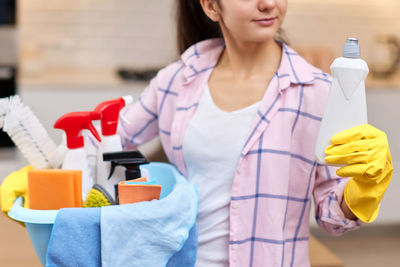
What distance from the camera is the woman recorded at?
92cm

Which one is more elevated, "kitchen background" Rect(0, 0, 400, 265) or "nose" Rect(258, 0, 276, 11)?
"nose" Rect(258, 0, 276, 11)

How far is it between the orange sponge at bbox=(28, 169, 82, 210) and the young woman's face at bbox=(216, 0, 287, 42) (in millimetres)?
376

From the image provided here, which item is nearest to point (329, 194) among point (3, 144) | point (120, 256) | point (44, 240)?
point (120, 256)

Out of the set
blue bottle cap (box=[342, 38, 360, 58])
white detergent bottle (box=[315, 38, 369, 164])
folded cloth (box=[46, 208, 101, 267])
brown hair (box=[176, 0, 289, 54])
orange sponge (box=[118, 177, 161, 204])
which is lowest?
folded cloth (box=[46, 208, 101, 267])

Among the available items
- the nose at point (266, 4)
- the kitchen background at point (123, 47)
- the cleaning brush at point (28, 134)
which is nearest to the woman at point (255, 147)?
the nose at point (266, 4)

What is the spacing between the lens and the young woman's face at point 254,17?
2.87 ft

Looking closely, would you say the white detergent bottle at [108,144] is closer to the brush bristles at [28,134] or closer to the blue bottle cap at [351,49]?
the brush bristles at [28,134]

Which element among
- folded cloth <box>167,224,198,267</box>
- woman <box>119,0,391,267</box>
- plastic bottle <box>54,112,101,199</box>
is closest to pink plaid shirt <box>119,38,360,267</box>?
woman <box>119,0,391,267</box>

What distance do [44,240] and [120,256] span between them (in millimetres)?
119

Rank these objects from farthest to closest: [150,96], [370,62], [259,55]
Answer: [370,62] < [150,96] < [259,55]

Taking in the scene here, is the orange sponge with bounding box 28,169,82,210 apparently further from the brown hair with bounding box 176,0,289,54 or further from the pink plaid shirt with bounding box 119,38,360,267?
the brown hair with bounding box 176,0,289,54

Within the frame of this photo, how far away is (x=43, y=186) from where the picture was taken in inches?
30.9

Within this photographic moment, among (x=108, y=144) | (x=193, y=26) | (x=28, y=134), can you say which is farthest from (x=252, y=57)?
(x=28, y=134)

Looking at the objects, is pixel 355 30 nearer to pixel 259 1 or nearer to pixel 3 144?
pixel 3 144
